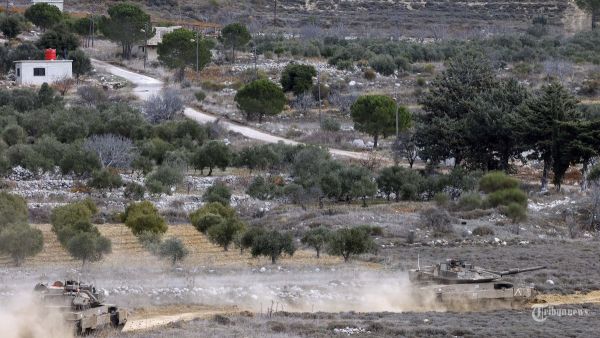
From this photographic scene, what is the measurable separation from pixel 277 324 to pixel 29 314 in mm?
4568

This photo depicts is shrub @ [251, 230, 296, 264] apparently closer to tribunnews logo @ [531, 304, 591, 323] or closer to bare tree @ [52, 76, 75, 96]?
tribunnews logo @ [531, 304, 591, 323]

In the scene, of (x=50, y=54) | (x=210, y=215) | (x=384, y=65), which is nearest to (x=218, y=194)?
(x=210, y=215)

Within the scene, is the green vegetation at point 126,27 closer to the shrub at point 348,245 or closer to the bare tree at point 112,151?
the bare tree at point 112,151

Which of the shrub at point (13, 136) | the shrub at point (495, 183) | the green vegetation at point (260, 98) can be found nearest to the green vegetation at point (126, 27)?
the green vegetation at point (260, 98)

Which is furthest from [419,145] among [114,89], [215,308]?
[215,308]

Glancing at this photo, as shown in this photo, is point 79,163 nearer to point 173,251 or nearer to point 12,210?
point 12,210

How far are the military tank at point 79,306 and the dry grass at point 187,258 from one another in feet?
24.9

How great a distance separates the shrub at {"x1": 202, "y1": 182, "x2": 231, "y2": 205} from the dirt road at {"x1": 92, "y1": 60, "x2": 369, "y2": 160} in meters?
12.0

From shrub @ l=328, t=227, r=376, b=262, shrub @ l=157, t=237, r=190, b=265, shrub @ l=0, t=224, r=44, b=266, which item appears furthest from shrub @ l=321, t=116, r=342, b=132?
shrub @ l=0, t=224, r=44, b=266

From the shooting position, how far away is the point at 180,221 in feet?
136

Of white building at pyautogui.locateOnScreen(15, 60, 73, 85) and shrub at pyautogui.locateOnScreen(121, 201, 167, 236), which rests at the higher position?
shrub at pyautogui.locateOnScreen(121, 201, 167, 236)

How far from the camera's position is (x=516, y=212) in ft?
140

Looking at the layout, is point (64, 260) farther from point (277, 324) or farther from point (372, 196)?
point (372, 196)

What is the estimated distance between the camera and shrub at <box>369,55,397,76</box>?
79.8 metres
